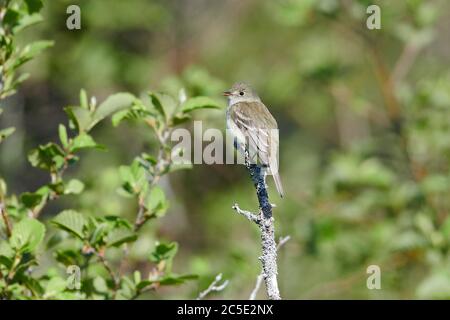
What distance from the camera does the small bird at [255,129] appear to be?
5107mm

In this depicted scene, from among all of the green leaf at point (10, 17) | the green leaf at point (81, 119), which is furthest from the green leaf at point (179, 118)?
the green leaf at point (10, 17)

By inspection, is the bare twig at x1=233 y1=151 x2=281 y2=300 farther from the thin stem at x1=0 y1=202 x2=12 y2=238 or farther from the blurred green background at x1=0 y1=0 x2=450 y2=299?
the blurred green background at x1=0 y1=0 x2=450 y2=299

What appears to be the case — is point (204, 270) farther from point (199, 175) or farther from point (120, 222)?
point (199, 175)

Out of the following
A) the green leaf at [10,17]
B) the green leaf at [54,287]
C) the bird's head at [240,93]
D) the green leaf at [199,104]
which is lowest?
the green leaf at [54,287]

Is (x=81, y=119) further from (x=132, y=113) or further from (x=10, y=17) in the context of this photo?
(x=10, y=17)

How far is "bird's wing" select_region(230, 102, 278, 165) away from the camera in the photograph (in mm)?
5238

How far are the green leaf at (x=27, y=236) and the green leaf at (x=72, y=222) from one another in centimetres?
14

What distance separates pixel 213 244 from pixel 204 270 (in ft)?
19.1

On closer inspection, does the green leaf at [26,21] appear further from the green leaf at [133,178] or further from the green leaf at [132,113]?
the green leaf at [133,178]

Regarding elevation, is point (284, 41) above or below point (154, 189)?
above

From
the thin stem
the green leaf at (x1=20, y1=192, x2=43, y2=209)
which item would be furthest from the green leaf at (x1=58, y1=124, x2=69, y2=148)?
the thin stem

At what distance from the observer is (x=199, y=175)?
10945mm

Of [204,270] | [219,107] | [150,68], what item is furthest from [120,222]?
[150,68]

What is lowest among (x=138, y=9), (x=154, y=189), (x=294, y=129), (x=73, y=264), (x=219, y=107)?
(x=73, y=264)
